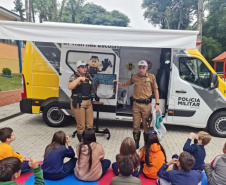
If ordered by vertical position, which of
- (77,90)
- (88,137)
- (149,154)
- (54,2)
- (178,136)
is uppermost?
(54,2)

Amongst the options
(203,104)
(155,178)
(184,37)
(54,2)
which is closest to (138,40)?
(184,37)

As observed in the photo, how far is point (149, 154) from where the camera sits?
342 cm

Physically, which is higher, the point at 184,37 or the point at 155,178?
the point at 184,37

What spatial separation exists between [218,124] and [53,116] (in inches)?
179

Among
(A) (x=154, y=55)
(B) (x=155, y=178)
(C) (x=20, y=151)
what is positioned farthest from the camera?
(A) (x=154, y=55)

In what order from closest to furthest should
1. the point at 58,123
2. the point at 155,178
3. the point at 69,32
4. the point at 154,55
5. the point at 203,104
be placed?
the point at 155,178 < the point at 69,32 < the point at 203,104 < the point at 58,123 < the point at 154,55

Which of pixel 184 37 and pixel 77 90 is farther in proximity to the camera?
pixel 77 90

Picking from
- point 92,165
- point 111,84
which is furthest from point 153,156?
point 111,84

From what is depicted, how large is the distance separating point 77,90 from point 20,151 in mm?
1734

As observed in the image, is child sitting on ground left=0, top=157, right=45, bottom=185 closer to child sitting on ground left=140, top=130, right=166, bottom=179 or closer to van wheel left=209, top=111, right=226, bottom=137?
child sitting on ground left=140, top=130, right=166, bottom=179

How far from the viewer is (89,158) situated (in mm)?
3182

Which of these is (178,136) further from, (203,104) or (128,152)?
(128,152)

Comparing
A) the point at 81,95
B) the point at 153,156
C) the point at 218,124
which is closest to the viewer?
the point at 153,156

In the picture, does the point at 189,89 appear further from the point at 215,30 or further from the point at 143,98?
the point at 215,30
